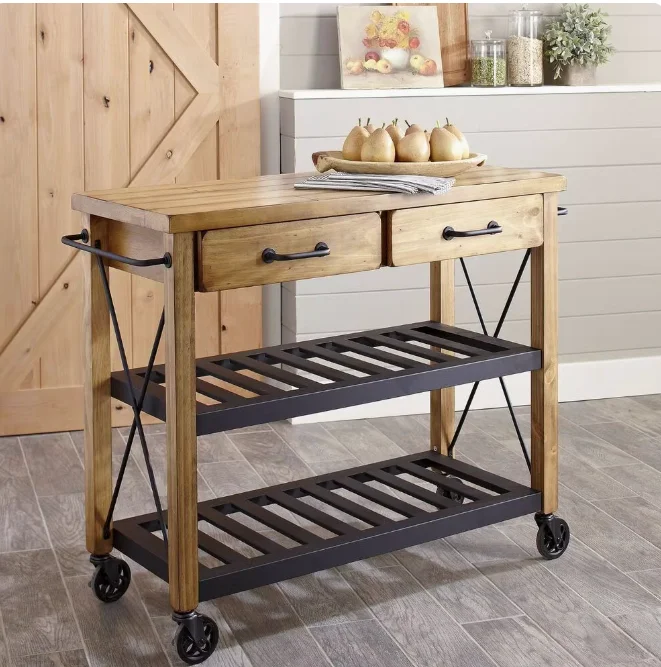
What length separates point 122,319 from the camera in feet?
13.9

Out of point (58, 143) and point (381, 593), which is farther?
point (58, 143)

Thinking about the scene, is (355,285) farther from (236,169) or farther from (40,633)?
(40,633)

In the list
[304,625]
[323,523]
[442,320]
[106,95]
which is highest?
[106,95]

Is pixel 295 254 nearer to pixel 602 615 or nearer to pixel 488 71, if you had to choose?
pixel 602 615

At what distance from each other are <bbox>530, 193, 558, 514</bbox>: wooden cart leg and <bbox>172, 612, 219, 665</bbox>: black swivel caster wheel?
3.41ft

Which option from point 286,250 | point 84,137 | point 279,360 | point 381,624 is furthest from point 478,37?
point 381,624

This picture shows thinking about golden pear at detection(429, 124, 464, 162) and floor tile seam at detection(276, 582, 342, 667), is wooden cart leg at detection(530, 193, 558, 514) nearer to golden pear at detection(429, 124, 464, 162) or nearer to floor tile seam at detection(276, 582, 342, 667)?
golden pear at detection(429, 124, 464, 162)

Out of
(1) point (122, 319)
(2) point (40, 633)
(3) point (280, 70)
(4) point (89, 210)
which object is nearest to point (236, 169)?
(3) point (280, 70)

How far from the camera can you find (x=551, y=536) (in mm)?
3078

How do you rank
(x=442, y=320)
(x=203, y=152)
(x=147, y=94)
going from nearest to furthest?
(x=442, y=320) < (x=147, y=94) < (x=203, y=152)

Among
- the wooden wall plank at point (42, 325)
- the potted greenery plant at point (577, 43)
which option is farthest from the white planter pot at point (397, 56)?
the wooden wall plank at point (42, 325)

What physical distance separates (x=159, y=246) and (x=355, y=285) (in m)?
1.82

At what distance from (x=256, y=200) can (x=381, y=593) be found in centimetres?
104

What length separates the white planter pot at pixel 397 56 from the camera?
4.24 m
